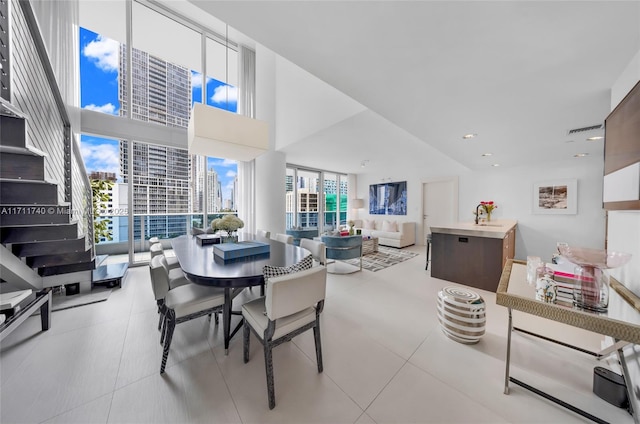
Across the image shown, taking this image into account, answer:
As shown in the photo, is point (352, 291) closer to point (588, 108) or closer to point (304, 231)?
point (304, 231)

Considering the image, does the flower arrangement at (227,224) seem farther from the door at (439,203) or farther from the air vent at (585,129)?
the door at (439,203)

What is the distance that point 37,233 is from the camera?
2.02 m

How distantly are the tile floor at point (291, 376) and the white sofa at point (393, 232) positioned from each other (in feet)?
12.9

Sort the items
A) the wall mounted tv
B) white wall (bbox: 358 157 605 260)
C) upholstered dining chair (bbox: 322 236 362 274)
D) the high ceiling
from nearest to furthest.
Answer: the high ceiling
upholstered dining chair (bbox: 322 236 362 274)
white wall (bbox: 358 157 605 260)
the wall mounted tv

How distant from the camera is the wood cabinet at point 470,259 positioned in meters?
3.12

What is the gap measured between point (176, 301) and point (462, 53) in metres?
2.71

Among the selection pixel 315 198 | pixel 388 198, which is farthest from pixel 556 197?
pixel 315 198

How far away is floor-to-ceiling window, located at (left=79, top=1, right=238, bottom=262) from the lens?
402 cm

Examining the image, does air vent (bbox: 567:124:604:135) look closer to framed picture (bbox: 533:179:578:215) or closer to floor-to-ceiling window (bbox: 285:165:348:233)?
framed picture (bbox: 533:179:578:215)

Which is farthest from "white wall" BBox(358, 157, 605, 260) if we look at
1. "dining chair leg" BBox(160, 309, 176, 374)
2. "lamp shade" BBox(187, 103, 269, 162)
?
"dining chair leg" BBox(160, 309, 176, 374)

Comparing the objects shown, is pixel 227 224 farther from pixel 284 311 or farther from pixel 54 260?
pixel 54 260

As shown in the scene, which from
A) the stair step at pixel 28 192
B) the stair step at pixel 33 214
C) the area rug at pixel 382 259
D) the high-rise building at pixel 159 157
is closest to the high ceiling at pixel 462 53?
the stair step at pixel 28 192

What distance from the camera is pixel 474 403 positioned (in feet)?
4.40

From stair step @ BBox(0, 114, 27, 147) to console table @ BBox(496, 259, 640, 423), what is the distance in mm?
3444
